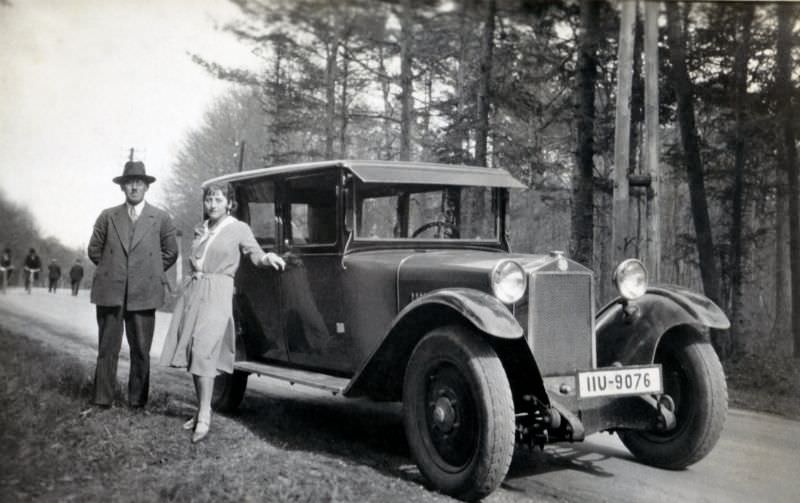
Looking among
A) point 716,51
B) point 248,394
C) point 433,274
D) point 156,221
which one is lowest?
point 248,394

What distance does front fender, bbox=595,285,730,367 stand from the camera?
3.93m

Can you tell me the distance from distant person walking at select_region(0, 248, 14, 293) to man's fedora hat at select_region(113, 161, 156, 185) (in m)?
1.09

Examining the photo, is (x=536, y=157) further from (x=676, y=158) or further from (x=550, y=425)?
(x=550, y=425)

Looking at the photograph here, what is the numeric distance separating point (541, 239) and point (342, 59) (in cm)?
1226

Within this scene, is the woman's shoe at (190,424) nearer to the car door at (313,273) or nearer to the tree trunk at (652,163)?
the car door at (313,273)

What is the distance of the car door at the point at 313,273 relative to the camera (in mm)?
4359

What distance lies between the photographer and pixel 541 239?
20.0 metres

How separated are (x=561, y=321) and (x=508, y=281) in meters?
0.47

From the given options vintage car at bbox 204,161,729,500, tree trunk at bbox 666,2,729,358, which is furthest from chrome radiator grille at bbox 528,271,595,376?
tree trunk at bbox 666,2,729,358

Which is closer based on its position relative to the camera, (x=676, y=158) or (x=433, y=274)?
(x=433, y=274)

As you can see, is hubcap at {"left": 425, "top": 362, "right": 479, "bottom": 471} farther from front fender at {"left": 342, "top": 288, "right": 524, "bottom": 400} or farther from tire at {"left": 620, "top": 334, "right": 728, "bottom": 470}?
tire at {"left": 620, "top": 334, "right": 728, "bottom": 470}

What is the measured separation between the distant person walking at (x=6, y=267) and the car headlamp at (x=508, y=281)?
2405 mm

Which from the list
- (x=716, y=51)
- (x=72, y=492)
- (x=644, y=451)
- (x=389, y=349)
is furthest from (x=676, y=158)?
(x=72, y=492)

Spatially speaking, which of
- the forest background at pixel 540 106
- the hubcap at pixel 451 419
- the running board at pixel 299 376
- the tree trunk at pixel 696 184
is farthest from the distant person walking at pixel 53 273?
the tree trunk at pixel 696 184
